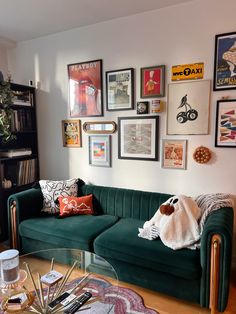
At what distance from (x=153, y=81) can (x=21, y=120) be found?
1.73 meters

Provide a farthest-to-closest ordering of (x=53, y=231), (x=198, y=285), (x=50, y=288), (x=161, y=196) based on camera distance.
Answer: (x=161, y=196)
(x=53, y=231)
(x=198, y=285)
(x=50, y=288)

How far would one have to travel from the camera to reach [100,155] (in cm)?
281

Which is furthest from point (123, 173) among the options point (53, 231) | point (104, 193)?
point (53, 231)

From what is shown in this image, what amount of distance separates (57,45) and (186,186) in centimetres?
228

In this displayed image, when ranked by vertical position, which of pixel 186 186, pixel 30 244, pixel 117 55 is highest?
pixel 117 55

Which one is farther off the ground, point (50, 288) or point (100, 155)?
point (100, 155)

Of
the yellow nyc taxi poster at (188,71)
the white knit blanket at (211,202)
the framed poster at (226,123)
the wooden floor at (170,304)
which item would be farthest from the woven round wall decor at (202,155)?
the wooden floor at (170,304)

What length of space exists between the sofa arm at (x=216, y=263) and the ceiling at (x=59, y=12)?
2.04m

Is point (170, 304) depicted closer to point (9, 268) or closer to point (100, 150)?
point (9, 268)

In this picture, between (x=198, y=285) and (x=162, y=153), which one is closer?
(x=198, y=285)

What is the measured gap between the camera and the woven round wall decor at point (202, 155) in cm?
224

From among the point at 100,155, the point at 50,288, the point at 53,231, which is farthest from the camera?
the point at 100,155

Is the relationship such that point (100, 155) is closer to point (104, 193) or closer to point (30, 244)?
point (104, 193)

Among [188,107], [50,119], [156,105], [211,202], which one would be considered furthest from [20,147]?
[211,202]
